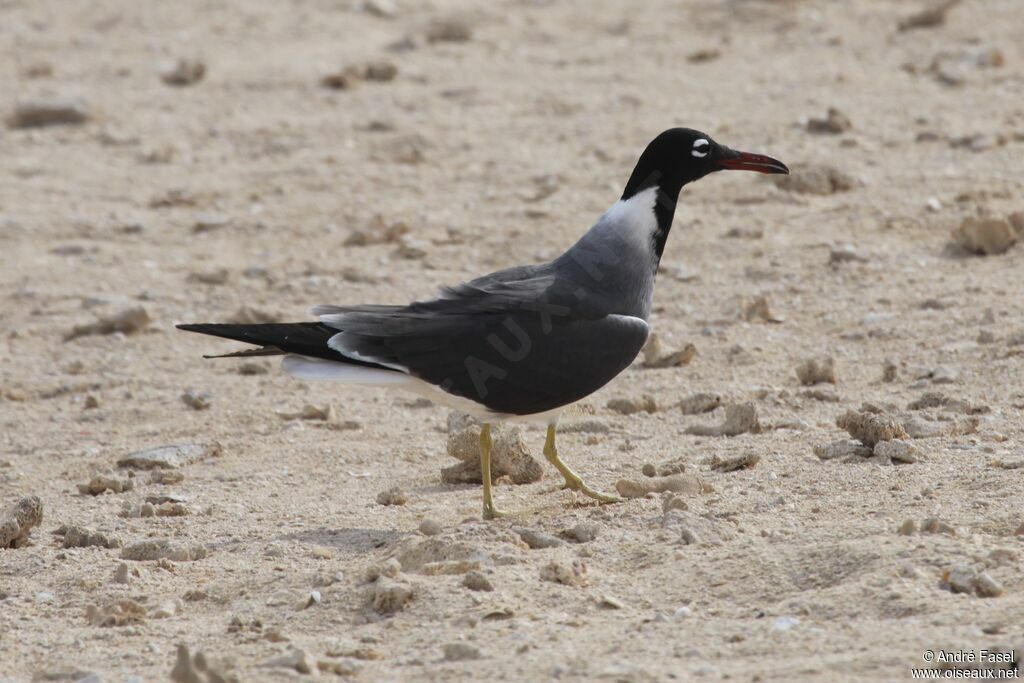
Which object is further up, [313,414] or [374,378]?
[374,378]

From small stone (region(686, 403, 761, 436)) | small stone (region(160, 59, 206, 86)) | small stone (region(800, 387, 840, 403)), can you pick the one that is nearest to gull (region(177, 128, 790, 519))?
small stone (region(686, 403, 761, 436))

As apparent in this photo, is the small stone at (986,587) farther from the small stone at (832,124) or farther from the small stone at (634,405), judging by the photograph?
the small stone at (832,124)

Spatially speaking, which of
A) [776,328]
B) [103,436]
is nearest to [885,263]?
[776,328]

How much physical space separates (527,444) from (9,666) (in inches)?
112

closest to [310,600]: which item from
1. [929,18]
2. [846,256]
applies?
[846,256]

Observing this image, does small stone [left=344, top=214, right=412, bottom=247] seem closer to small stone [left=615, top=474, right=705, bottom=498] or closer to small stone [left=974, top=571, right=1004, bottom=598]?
small stone [left=615, top=474, right=705, bottom=498]

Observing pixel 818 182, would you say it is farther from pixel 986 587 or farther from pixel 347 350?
pixel 986 587

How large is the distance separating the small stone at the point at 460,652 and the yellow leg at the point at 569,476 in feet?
5.14

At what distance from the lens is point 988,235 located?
28.7ft

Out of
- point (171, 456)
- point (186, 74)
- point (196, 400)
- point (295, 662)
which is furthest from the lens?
point (186, 74)

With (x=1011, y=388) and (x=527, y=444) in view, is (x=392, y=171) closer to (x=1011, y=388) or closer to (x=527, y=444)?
(x=527, y=444)

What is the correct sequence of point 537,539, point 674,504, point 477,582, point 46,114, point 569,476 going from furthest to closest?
point 46,114, point 569,476, point 674,504, point 537,539, point 477,582

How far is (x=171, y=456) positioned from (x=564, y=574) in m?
2.53

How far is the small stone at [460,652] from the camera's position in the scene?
4.59 m
